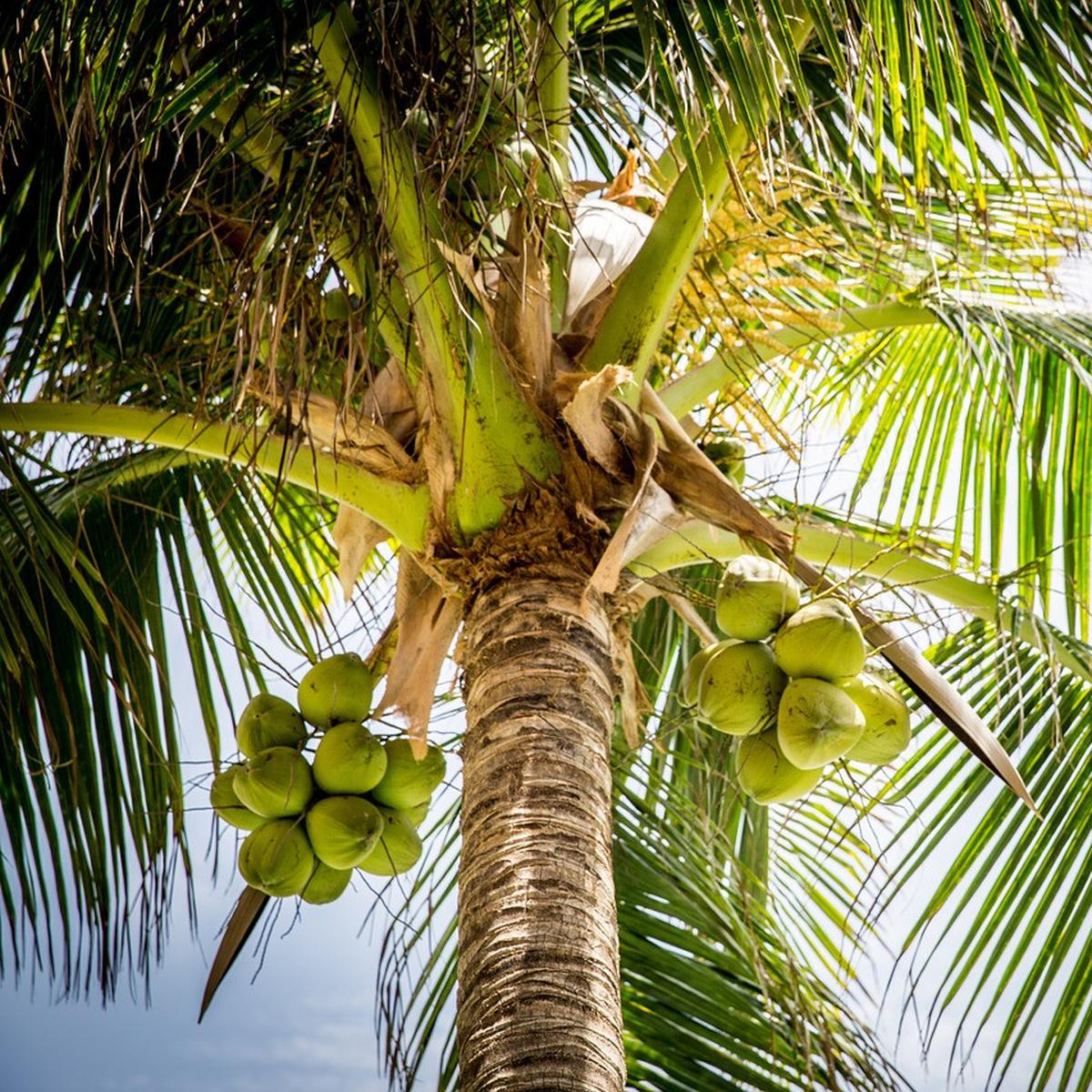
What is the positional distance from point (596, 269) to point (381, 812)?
1.12 metres

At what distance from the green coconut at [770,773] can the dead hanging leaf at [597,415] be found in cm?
49

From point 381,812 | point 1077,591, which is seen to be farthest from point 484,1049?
point 1077,591

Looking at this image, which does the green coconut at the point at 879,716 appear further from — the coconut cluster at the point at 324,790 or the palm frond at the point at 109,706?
the palm frond at the point at 109,706

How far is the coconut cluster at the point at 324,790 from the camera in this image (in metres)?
2.34

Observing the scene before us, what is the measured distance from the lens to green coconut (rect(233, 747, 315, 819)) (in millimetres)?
2322

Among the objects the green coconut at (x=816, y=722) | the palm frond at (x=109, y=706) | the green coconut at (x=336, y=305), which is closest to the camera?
the green coconut at (x=816, y=722)

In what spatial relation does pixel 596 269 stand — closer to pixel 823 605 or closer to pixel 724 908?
pixel 823 605

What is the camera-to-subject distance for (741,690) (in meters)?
2.24

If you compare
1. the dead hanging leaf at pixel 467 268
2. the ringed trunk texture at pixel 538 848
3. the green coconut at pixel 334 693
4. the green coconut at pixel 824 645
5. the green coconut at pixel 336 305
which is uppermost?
the green coconut at pixel 336 305

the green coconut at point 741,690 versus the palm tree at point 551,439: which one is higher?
the palm tree at point 551,439

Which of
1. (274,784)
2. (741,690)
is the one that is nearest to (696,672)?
(741,690)

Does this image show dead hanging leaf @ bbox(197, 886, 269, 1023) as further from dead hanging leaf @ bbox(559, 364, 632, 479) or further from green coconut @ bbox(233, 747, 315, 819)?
dead hanging leaf @ bbox(559, 364, 632, 479)

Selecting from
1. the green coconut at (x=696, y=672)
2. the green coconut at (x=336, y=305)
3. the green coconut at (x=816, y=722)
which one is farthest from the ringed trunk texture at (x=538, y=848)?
the green coconut at (x=336, y=305)

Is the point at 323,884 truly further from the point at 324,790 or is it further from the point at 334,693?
the point at 334,693
